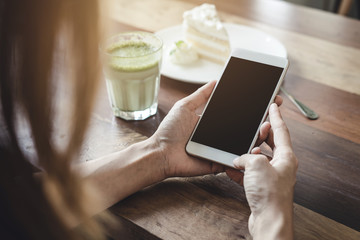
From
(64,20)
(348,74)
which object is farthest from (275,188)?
(348,74)

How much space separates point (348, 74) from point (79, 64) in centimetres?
100

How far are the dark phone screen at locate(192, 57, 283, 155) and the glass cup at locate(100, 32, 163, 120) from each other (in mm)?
177

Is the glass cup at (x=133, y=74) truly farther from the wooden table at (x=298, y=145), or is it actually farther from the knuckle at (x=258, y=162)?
the knuckle at (x=258, y=162)

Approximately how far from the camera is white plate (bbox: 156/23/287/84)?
1.08 meters

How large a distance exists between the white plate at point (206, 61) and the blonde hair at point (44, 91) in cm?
64

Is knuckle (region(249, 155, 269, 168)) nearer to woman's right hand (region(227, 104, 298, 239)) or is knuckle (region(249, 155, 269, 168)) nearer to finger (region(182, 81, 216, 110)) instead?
woman's right hand (region(227, 104, 298, 239))

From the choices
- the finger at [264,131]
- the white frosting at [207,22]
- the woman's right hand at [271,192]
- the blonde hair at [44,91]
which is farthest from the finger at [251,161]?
the white frosting at [207,22]

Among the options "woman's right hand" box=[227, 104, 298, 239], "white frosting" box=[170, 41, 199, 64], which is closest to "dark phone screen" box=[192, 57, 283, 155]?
"woman's right hand" box=[227, 104, 298, 239]

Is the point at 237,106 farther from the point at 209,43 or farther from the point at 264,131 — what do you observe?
the point at 209,43

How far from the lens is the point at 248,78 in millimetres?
877

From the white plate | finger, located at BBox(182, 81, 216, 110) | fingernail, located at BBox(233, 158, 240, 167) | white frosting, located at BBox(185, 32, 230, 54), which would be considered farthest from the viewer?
white frosting, located at BBox(185, 32, 230, 54)

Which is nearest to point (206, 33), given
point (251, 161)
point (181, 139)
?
point (181, 139)

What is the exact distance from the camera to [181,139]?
82cm

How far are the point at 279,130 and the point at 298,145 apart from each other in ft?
0.53
